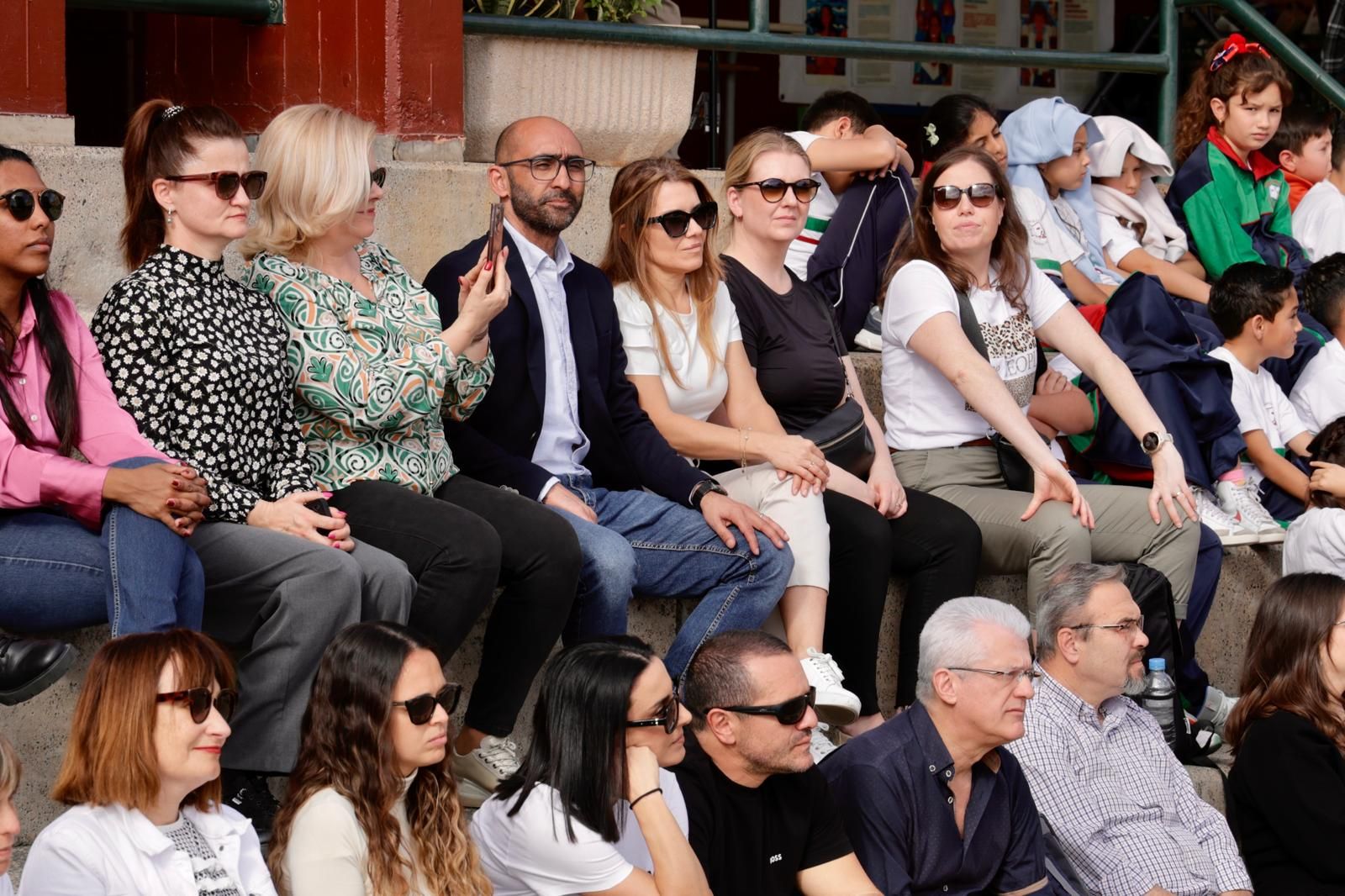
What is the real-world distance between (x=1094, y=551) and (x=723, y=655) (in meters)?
2.00

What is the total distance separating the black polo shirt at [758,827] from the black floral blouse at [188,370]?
122 cm

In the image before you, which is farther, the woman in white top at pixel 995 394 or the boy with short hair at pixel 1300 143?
the boy with short hair at pixel 1300 143

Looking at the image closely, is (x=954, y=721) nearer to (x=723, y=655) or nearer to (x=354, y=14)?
(x=723, y=655)

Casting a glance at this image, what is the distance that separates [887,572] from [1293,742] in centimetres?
119

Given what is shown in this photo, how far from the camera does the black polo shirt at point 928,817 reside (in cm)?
462

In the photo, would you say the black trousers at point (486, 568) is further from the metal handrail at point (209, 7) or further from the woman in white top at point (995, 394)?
the metal handrail at point (209, 7)

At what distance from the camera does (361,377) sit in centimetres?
471

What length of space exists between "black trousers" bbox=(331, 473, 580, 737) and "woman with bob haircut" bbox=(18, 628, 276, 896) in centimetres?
89

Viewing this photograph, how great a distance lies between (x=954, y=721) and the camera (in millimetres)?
4758

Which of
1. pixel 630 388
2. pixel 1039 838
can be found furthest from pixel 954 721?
pixel 630 388

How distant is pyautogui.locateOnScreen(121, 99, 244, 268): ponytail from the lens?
4555 mm

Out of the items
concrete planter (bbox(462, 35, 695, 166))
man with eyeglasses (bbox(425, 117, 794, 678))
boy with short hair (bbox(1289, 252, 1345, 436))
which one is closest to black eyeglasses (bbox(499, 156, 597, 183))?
man with eyeglasses (bbox(425, 117, 794, 678))

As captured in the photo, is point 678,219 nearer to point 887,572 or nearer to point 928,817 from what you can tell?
point 887,572

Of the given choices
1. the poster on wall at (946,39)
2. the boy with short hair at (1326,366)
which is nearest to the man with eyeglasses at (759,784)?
the boy with short hair at (1326,366)
